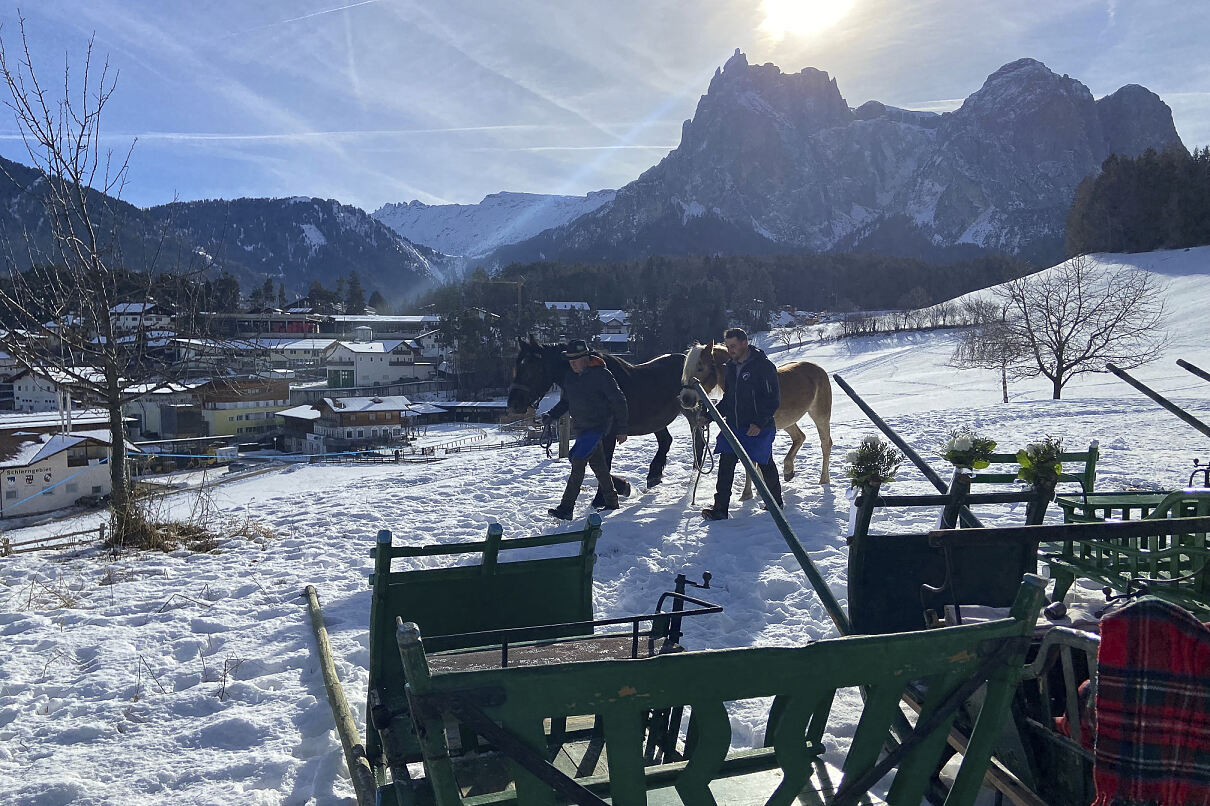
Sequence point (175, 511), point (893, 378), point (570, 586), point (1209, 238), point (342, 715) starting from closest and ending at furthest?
point (342, 715), point (570, 586), point (175, 511), point (893, 378), point (1209, 238)

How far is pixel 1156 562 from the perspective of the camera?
362cm

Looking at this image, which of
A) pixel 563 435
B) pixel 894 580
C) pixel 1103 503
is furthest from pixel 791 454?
pixel 894 580

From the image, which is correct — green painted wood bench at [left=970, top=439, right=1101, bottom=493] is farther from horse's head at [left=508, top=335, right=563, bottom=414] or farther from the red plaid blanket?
horse's head at [left=508, top=335, right=563, bottom=414]

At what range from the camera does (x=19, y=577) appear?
6176mm

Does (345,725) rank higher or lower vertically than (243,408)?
higher

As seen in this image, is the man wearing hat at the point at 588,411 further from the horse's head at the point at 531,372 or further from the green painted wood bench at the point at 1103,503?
the green painted wood bench at the point at 1103,503

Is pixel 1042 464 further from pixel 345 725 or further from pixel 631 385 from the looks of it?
pixel 631 385

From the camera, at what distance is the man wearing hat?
8.16 metres

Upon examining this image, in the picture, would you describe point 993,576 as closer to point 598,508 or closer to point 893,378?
point 598,508

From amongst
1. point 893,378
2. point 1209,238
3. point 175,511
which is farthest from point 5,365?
point 1209,238

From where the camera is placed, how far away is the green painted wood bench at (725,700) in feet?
4.92

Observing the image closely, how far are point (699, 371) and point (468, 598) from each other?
601 centimetres

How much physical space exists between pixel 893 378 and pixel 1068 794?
131ft

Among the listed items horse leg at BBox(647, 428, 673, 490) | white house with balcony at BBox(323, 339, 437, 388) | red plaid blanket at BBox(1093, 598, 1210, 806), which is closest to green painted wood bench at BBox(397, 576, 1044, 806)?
red plaid blanket at BBox(1093, 598, 1210, 806)
